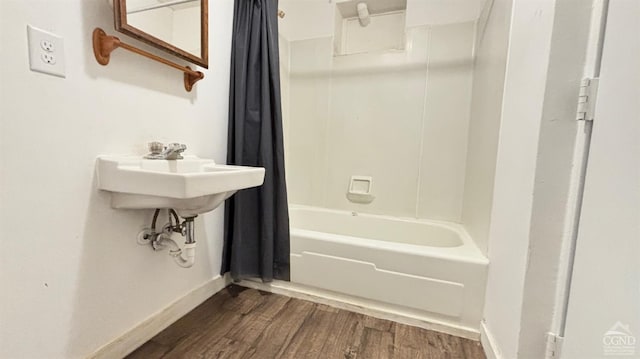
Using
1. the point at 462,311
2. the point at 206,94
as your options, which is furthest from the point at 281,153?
the point at 462,311

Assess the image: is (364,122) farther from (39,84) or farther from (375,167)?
(39,84)

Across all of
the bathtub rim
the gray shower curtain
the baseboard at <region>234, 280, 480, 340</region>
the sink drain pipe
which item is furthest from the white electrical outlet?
the baseboard at <region>234, 280, 480, 340</region>

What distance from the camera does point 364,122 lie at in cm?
Result: 222

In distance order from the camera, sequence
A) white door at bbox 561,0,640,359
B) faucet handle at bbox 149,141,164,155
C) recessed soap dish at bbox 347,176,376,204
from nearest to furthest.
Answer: white door at bbox 561,0,640,359 < faucet handle at bbox 149,141,164,155 < recessed soap dish at bbox 347,176,376,204

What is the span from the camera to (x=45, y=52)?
812mm

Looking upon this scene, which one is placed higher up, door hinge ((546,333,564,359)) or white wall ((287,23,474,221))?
white wall ((287,23,474,221))

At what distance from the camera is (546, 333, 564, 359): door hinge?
2.73 ft

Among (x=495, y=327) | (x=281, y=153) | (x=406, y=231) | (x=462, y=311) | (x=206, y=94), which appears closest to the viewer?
(x=495, y=327)

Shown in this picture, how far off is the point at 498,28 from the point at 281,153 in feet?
4.37

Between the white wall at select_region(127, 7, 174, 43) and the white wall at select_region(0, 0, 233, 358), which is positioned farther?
the white wall at select_region(127, 7, 174, 43)

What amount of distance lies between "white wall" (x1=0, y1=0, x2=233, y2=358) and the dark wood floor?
194 mm

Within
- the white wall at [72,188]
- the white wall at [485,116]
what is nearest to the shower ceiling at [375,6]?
the white wall at [485,116]

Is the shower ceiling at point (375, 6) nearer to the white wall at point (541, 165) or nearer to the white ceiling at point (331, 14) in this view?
the white ceiling at point (331, 14)

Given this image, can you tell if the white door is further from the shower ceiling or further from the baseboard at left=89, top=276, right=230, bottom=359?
the shower ceiling
